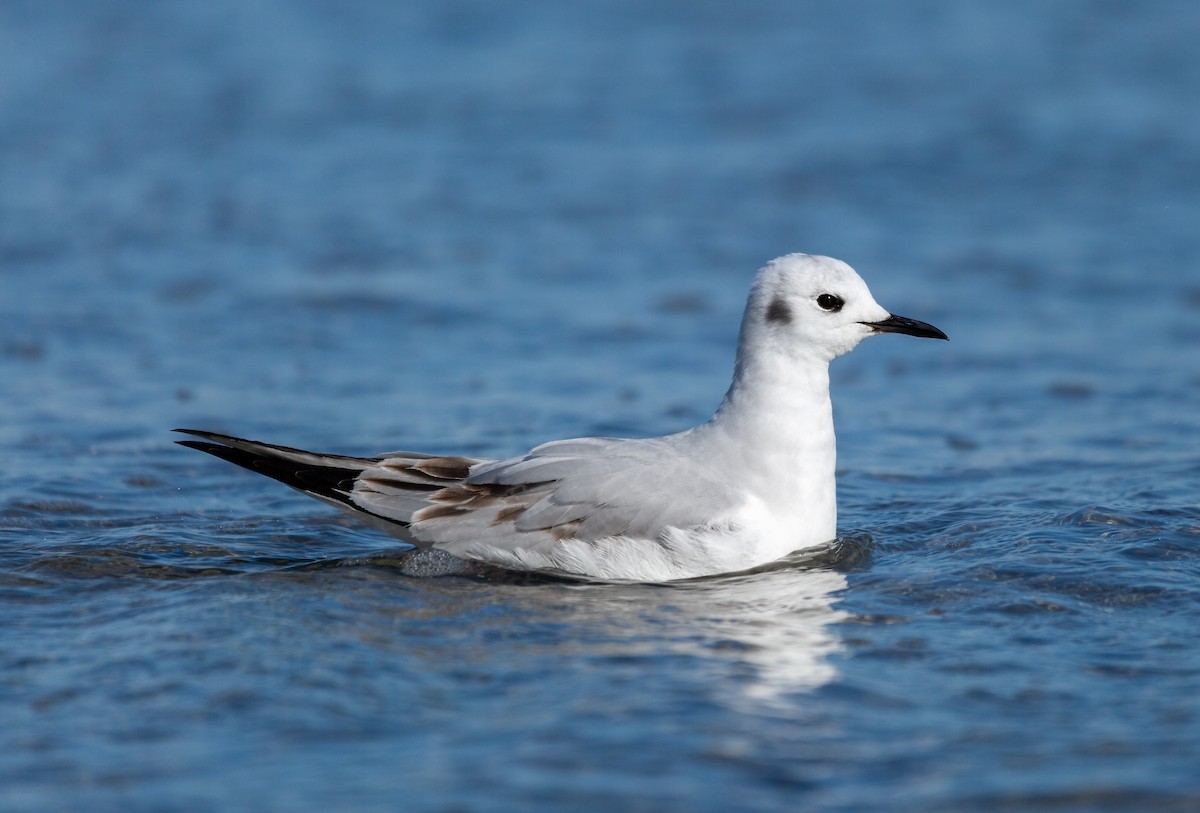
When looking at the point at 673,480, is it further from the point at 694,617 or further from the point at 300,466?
the point at 300,466

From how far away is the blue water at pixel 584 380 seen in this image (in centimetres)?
511

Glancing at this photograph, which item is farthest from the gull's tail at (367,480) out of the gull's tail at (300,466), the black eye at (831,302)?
the black eye at (831,302)

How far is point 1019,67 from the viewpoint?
17.6m

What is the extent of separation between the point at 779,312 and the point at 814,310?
0.15m

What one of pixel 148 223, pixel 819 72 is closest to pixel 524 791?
pixel 148 223

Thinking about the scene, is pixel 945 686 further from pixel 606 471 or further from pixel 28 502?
pixel 28 502

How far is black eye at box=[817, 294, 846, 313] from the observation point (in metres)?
7.05

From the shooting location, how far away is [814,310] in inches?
277

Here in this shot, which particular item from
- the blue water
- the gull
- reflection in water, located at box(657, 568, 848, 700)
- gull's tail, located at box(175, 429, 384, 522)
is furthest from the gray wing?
reflection in water, located at box(657, 568, 848, 700)

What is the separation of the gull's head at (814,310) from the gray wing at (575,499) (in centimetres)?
71

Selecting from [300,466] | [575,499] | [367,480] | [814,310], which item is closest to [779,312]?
[814,310]

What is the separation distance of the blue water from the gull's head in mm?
967

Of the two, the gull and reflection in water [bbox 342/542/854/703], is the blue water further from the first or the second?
the gull

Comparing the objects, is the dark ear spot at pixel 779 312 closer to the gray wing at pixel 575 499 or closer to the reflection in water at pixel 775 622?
the gray wing at pixel 575 499
